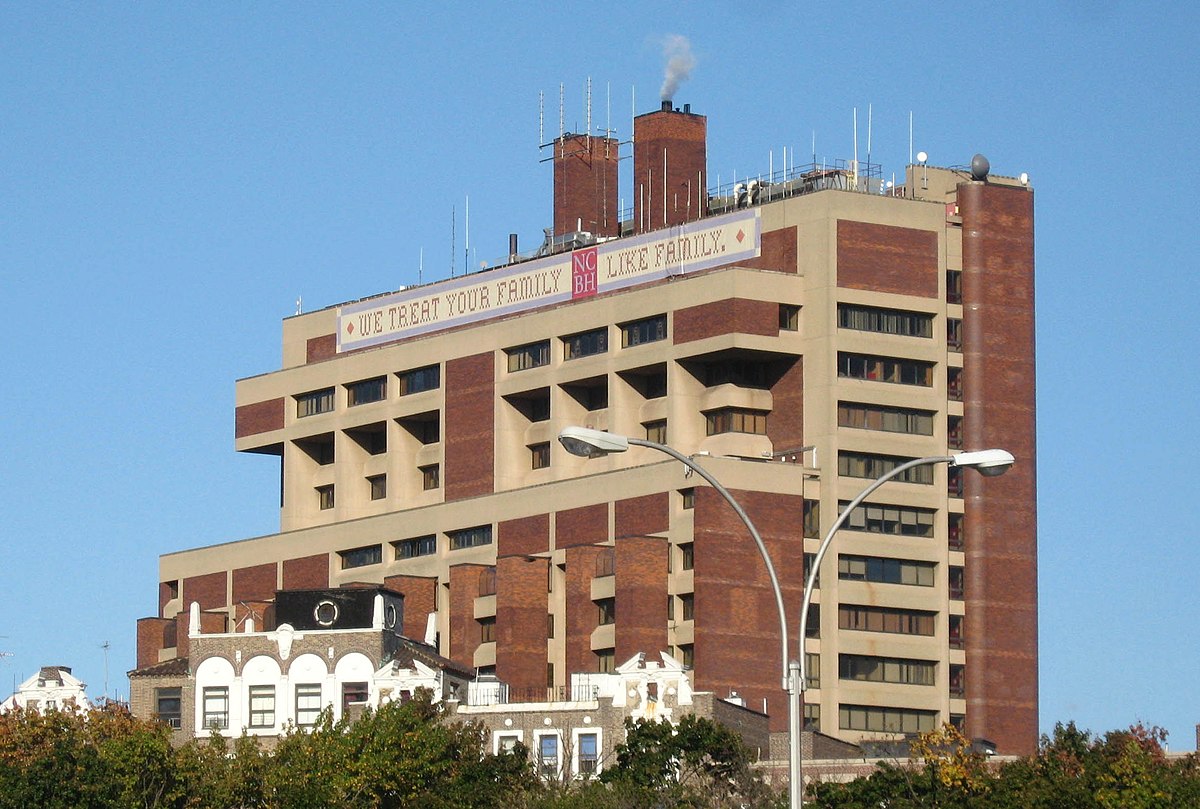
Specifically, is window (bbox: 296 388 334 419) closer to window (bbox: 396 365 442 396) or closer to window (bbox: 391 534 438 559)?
window (bbox: 396 365 442 396)

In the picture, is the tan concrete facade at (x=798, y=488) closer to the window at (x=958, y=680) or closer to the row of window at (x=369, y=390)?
the window at (x=958, y=680)

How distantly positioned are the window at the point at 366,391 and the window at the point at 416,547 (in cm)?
1026

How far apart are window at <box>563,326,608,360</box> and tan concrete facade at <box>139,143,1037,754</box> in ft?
1.46

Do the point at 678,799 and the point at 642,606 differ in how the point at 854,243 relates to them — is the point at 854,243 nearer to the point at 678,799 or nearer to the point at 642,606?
the point at 642,606

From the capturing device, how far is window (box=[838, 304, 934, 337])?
159500mm

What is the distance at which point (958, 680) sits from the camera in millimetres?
159250

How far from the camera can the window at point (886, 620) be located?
157125 mm

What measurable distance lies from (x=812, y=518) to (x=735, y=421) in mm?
7502

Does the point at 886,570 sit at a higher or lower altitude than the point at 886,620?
higher

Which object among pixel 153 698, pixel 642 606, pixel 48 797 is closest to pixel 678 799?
pixel 48 797

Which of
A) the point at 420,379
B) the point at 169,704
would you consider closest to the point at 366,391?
the point at 420,379

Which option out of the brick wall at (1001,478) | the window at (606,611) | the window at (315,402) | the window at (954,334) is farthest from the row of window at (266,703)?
the window at (315,402)

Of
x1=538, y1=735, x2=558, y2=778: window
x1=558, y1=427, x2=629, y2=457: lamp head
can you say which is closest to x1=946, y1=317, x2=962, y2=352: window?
x1=538, y1=735, x2=558, y2=778: window

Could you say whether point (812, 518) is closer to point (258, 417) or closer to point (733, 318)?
point (733, 318)
